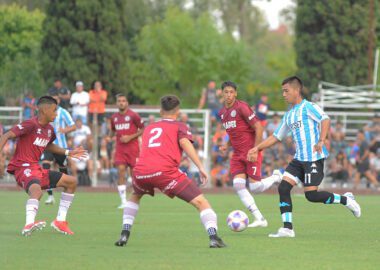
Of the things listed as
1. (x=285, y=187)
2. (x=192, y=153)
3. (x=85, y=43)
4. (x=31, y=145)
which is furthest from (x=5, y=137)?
(x=85, y=43)

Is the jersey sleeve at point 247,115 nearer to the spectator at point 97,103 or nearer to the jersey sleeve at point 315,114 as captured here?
the jersey sleeve at point 315,114

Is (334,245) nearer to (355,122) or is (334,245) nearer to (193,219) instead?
(193,219)

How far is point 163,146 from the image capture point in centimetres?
1243

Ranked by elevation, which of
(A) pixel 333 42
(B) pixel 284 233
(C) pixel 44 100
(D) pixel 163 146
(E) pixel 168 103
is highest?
(A) pixel 333 42

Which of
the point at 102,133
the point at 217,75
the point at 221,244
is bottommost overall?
the point at 221,244

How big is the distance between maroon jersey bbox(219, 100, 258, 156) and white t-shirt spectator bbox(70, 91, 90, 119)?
14.1 meters

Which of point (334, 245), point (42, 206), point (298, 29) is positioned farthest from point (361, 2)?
point (334, 245)

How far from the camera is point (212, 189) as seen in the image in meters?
30.0

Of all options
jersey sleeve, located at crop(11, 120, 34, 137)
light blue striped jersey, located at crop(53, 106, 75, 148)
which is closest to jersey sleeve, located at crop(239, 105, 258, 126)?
jersey sleeve, located at crop(11, 120, 34, 137)

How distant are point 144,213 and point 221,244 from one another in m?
7.33

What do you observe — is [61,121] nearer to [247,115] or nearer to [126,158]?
[126,158]

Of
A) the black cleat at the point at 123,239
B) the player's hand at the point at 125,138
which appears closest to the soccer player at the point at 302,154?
the black cleat at the point at 123,239

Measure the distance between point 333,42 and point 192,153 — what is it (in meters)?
37.9

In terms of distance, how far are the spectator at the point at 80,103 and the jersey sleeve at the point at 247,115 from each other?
14493 mm
